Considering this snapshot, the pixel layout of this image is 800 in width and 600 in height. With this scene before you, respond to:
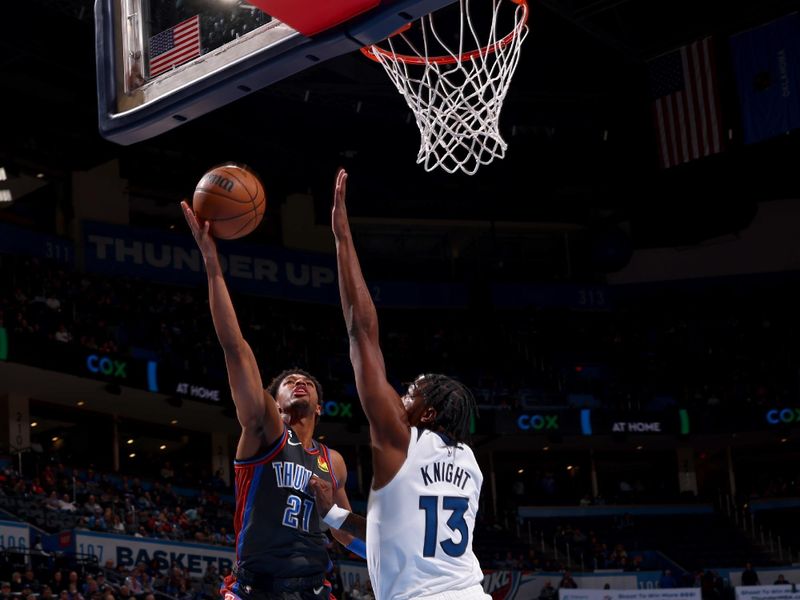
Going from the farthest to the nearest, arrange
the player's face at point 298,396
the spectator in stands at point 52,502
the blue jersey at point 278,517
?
1. the spectator in stands at point 52,502
2. the player's face at point 298,396
3. the blue jersey at point 278,517

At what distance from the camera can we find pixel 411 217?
30.8 m

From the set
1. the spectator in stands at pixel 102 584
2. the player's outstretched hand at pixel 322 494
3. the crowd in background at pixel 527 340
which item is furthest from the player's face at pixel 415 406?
the crowd in background at pixel 527 340

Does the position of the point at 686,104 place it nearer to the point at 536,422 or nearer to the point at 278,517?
the point at 536,422

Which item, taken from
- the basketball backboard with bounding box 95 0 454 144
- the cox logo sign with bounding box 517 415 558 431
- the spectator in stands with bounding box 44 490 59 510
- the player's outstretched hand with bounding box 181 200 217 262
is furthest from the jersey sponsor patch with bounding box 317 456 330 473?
the cox logo sign with bounding box 517 415 558 431

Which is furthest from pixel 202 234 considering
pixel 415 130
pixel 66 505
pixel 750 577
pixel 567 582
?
pixel 750 577

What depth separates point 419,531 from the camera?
4.03m

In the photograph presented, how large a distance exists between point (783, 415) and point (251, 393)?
941 inches

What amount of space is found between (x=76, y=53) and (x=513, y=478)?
16588mm

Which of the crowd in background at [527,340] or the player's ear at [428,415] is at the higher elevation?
the crowd in background at [527,340]

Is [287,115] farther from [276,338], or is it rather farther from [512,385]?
[512,385]

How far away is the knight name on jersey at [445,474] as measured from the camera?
4.06 meters

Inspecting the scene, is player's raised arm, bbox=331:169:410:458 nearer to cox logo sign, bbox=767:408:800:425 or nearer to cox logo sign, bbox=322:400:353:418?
cox logo sign, bbox=322:400:353:418

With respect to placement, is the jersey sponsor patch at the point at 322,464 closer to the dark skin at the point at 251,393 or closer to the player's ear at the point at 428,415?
the dark skin at the point at 251,393

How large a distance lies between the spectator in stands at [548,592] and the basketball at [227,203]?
17.2 meters
